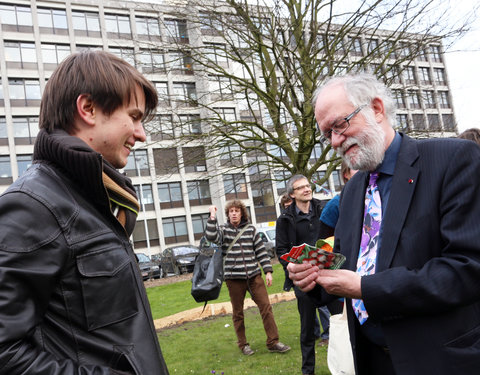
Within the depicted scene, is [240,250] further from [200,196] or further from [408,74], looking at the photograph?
[200,196]

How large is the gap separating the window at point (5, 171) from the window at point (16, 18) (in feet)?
38.2

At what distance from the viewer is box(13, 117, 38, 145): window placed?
36.6 m

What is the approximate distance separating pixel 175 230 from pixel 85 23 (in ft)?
71.3

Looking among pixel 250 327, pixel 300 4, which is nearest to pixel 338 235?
pixel 250 327

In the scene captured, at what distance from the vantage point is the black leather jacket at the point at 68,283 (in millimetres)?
1193

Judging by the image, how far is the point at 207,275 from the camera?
578cm

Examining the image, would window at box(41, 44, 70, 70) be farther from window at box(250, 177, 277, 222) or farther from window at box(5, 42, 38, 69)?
window at box(250, 177, 277, 222)

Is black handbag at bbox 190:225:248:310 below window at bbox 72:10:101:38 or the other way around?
below

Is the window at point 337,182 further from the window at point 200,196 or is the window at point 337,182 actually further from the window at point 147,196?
the window at point 147,196

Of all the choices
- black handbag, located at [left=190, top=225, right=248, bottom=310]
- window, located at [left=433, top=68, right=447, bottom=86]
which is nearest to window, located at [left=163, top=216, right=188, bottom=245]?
black handbag, located at [left=190, top=225, right=248, bottom=310]

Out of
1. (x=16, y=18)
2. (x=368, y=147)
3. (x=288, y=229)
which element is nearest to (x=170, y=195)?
(x=16, y=18)

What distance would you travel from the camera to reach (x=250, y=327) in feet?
25.4

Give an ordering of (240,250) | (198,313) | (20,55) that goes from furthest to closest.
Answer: (20,55)
(198,313)
(240,250)

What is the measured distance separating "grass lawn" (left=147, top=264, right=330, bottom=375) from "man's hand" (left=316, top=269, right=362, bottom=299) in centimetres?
347
